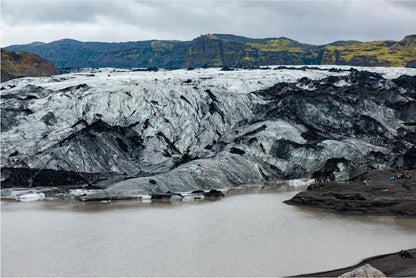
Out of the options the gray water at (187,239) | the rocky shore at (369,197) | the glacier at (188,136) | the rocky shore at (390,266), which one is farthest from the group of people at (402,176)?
the rocky shore at (390,266)

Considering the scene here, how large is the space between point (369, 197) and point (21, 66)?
95.4m

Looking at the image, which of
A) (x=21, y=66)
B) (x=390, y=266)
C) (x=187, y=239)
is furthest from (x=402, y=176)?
(x=21, y=66)

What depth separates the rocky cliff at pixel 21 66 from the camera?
99.1 m

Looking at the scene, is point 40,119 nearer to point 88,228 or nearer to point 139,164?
point 139,164

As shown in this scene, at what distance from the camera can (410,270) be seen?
1936 centimetres

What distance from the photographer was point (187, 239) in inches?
1063

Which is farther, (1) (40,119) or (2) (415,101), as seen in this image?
(2) (415,101)

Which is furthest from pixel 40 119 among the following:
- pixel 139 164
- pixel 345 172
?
pixel 345 172

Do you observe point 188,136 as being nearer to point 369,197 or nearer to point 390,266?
point 369,197

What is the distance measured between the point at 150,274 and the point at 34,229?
13545 millimetres

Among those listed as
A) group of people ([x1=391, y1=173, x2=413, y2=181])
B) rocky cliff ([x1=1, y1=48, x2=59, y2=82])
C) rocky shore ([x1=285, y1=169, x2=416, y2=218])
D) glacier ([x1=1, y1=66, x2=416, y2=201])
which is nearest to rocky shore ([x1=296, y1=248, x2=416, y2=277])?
rocky shore ([x1=285, y1=169, x2=416, y2=218])

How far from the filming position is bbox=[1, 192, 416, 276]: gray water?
21.8 metres

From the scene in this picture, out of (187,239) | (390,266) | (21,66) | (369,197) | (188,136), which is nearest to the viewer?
(390,266)

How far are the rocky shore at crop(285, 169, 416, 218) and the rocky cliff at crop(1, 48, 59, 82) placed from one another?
264ft
